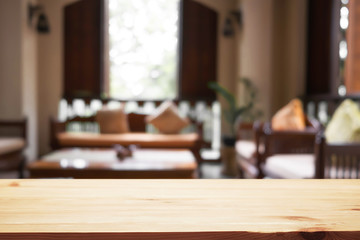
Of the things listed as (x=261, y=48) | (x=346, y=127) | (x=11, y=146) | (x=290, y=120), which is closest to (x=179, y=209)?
(x=346, y=127)

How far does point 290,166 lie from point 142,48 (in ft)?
15.0

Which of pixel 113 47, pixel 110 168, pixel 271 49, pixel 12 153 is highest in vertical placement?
pixel 113 47

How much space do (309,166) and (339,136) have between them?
34cm

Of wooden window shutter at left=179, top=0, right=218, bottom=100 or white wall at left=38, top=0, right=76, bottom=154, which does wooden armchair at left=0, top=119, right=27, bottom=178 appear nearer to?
white wall at left=38, top=0, right=76, bottom=154

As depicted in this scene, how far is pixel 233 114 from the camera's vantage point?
525 cm

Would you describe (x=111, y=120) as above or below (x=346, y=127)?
below

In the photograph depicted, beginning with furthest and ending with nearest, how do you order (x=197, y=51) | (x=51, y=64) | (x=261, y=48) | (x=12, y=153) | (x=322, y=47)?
(x=197, y=51)
(x=51, y=64)
(x=261, y=48)
(x=322, y=47)
(x=12, y=153)

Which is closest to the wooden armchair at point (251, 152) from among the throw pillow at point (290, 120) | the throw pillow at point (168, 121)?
the throw pillow at point (290, 120)

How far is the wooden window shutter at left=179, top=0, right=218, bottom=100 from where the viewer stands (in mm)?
6082

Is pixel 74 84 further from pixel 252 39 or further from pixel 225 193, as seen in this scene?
pixel 225 193

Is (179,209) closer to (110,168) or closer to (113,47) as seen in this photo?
(110,168)

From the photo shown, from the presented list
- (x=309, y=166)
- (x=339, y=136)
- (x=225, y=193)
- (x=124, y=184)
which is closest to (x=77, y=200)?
(x=124, y=184)

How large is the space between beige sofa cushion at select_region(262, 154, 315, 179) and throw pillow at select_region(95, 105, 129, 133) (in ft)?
8.11

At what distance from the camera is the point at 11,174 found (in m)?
4.75
